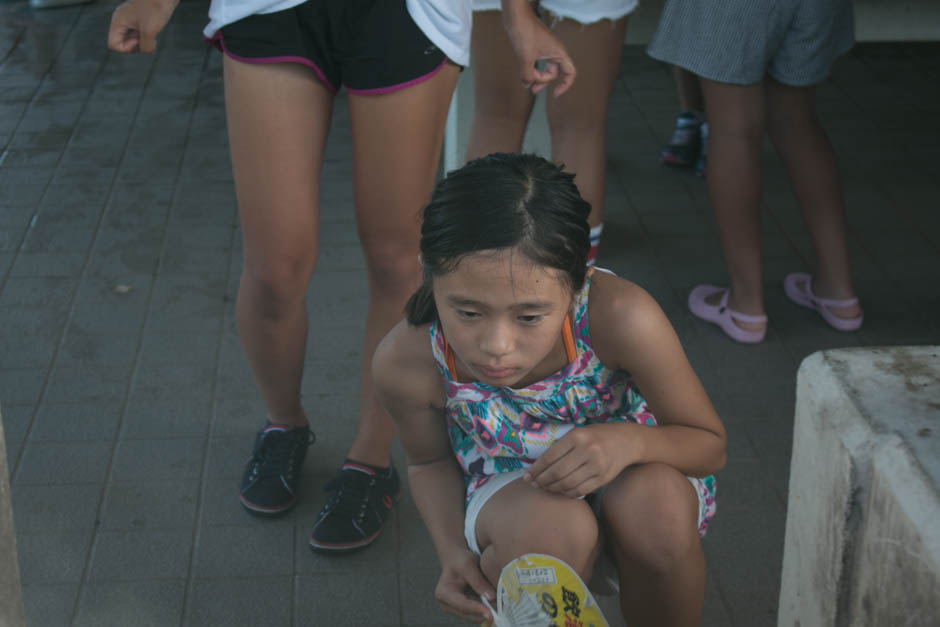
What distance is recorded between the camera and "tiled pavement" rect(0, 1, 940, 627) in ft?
7.57

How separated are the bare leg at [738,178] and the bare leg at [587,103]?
28cm

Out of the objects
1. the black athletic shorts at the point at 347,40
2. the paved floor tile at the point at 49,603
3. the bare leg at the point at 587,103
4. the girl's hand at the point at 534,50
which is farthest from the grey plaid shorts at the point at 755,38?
the paved floor tile at the point at 49,603

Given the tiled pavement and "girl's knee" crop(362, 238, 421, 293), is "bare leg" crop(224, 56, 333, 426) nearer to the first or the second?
"girl's knee" crop(362, 238, 421, 293)

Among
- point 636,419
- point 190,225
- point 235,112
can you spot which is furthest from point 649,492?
point 190,225

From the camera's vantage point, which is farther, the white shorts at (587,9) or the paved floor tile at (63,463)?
the white shorts at (587,9)

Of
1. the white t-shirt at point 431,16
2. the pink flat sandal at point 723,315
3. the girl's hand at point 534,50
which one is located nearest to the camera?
the white t-shirt at point 431,16

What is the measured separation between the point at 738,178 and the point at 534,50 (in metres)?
1.14

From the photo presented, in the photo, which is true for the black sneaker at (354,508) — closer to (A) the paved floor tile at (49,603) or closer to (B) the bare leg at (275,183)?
(B) the bare leg at (275,183)

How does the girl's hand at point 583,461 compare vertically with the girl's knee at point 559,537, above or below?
above

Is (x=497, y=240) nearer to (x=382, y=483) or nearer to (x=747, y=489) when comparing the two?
(x=382, y=483)

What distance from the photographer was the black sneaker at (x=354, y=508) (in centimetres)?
236

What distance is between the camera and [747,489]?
2551 mm

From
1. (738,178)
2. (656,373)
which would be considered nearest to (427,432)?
(656,373)

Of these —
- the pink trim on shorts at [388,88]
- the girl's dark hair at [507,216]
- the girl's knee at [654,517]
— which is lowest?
the girl's knee at [654,517]
